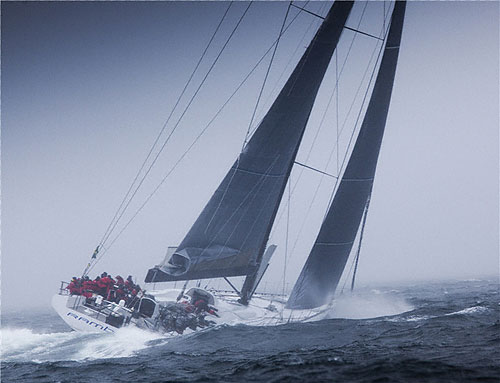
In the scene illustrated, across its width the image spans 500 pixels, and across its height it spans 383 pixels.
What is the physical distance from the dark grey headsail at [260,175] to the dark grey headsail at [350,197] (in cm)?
257

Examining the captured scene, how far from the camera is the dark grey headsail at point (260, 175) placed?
1218cm

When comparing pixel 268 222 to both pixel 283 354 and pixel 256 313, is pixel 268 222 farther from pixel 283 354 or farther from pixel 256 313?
pixel 283 354

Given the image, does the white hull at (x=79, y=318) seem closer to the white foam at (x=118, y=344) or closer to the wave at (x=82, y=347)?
the wave at (x=82, y=347)

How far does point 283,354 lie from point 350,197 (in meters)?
8.30

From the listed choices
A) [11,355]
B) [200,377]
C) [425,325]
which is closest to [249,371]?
[200,377]

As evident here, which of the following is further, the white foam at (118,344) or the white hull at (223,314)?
the white hull at (223,314)

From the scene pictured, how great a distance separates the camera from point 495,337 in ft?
25.6

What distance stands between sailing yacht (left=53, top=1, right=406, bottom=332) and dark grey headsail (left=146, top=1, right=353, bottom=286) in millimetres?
35

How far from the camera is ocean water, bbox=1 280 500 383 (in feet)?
18.6

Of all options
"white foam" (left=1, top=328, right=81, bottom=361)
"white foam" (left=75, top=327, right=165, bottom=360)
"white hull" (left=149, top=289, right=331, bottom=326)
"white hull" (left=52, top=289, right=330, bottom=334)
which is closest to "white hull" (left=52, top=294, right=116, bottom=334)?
"white hull" (left=52, top=289, right=330, bottom=334)

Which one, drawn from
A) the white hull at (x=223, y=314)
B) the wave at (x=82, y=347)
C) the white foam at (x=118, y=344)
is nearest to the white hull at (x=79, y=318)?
the white hull at (x=223, y=314)

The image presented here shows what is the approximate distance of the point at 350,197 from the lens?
1440 centimetres

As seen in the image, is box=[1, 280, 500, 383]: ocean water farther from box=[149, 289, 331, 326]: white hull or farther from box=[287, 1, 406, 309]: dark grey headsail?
box=[287, 1, 406, 309]: dark grey headsail

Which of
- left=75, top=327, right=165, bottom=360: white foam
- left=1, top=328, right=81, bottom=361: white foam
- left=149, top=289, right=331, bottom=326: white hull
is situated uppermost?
left=149, top=289, right=331, bottom=326: white hull
